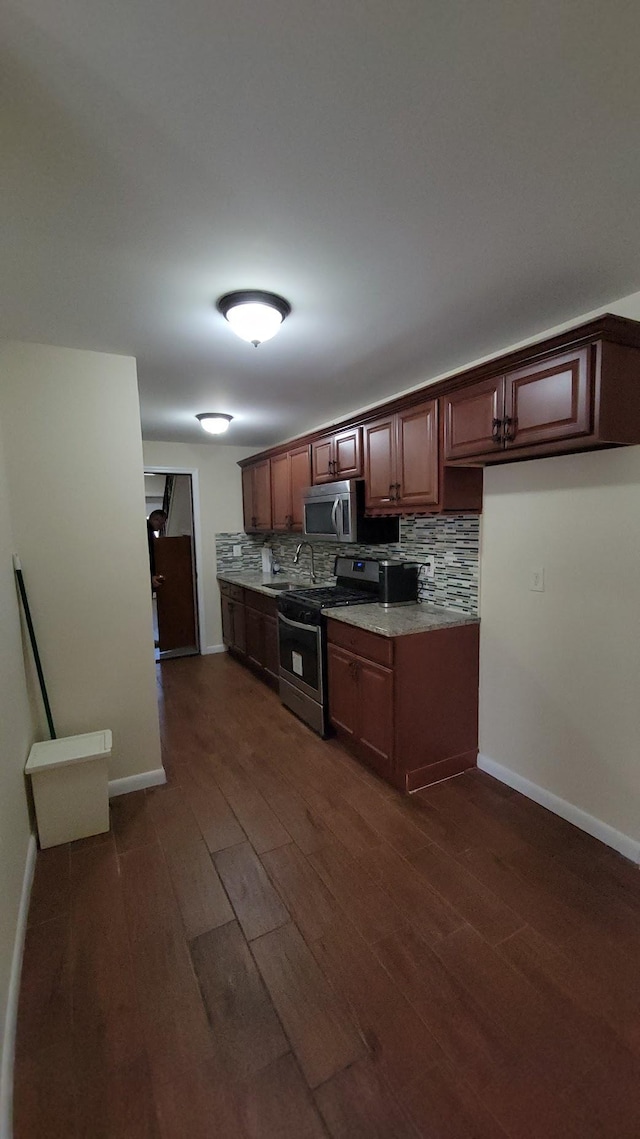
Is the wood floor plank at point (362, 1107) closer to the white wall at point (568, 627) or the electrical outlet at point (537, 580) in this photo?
the white wall at point (568, 627)

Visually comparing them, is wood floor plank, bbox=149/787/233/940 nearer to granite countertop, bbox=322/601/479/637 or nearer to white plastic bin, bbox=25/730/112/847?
white plastic bin, bbox=25/730/112/847

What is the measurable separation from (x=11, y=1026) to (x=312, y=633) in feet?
7.03

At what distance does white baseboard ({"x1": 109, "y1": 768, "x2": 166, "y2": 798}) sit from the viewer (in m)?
2.51

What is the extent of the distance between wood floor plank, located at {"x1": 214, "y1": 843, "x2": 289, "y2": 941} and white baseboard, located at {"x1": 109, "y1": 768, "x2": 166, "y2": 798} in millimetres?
746

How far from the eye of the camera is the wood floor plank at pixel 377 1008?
1227 millimetres

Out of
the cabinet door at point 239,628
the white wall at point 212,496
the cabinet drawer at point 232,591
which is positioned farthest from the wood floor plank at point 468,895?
the white wall at point 212,496

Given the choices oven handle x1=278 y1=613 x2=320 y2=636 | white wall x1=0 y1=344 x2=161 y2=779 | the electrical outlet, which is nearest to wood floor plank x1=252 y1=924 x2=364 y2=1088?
white wall x1=0 y1=344 x2=161 y2=779

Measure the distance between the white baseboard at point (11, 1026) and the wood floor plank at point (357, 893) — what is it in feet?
3.44

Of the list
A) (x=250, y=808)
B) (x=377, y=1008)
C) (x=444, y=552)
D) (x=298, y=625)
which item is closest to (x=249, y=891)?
(x=250, y=808)

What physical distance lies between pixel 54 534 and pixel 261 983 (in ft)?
6.78

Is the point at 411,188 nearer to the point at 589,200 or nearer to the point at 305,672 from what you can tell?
the point at 589,200


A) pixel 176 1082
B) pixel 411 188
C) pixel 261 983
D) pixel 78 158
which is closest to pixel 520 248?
pixel 411 188

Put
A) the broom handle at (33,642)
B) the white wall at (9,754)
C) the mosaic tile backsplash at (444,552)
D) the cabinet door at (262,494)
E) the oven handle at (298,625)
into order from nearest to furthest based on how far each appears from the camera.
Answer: the white wall at (9,754)
the broom handle at (33,642)
the mosaic tile backsplash at (444,552)
the oven handle at (298,625)
the cabinet door at (262,494)

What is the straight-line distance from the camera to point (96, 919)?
1.69 m
